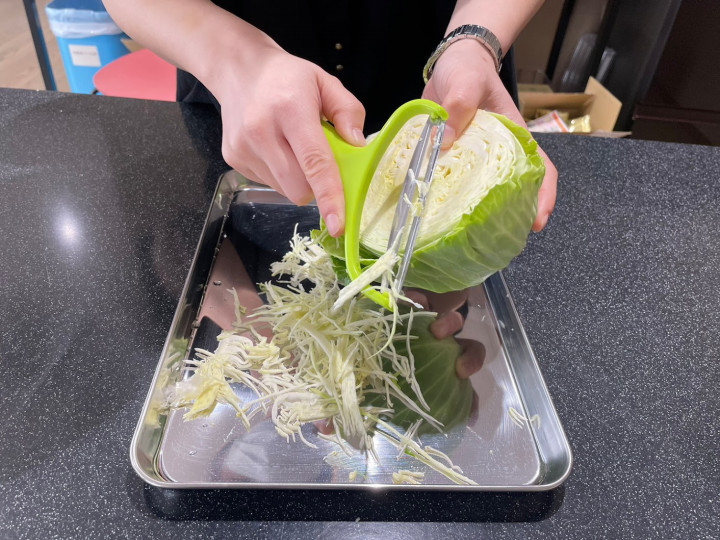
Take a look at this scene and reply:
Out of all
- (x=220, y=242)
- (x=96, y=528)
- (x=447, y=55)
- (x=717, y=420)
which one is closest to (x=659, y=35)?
(x=447, y=55)

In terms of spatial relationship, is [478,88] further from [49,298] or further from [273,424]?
[49,298]

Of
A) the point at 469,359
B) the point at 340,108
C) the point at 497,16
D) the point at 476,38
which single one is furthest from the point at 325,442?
the point at 497,16

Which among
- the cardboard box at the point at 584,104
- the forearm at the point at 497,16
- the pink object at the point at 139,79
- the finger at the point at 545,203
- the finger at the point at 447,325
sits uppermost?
the forearm at the point at 497,16

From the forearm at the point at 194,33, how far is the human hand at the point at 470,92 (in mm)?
346

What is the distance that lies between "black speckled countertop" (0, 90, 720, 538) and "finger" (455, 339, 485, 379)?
0.37 feet

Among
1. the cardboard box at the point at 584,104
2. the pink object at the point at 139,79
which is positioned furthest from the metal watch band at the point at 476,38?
the cardboard box at the point at 584,104

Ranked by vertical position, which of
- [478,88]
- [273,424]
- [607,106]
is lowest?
[607,106]

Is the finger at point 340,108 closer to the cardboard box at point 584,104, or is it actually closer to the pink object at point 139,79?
the pink object at point 139,79

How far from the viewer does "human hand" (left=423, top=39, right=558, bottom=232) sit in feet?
3.09

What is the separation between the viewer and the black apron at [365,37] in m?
1.30

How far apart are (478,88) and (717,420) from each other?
0.73 meters

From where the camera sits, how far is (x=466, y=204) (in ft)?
2.86

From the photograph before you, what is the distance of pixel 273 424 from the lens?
906 mm

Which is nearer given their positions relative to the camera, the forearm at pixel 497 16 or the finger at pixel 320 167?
the finger at pixel 320 167
